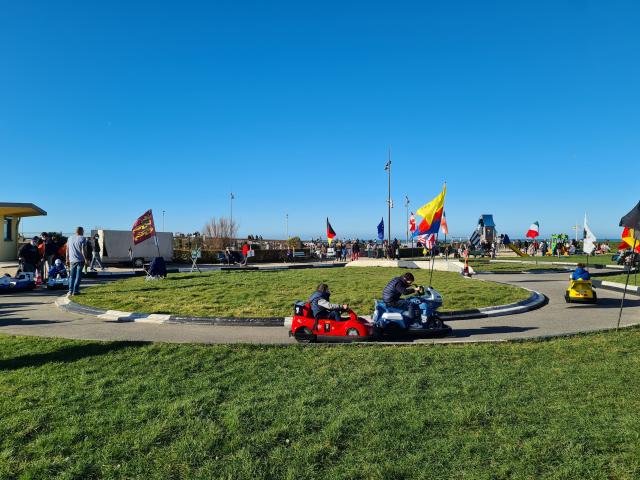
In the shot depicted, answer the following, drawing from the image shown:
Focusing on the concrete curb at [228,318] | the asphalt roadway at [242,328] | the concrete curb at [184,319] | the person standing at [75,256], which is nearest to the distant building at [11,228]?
the person standing at [75,256]

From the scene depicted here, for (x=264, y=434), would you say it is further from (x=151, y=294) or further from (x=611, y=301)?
(x=611, y=301)

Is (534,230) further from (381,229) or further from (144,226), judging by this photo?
(144,226)

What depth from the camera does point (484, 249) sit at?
4281cm

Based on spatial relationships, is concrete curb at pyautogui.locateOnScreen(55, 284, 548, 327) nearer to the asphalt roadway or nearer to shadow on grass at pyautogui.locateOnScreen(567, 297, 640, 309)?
the asphalt roadway

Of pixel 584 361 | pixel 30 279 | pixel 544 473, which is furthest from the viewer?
A: pixel 30 279

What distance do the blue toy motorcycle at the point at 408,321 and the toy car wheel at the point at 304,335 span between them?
1.25 meters

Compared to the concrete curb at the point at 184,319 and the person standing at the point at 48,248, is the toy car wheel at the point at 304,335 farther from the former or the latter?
the person standing at the point at 48,248

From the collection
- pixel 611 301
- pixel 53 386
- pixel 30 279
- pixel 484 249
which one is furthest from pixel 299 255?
pixel 53 386

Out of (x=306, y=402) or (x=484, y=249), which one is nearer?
(x=306, y=402)

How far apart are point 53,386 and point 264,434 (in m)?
2.99

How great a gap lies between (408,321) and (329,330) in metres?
1.57

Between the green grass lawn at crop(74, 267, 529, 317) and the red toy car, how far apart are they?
240 centimetres

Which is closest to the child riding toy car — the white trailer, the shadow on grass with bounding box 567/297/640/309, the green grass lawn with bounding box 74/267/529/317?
the shadow on grass with bounding box 567/297/640/309

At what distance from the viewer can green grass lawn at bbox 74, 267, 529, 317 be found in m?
11.2
